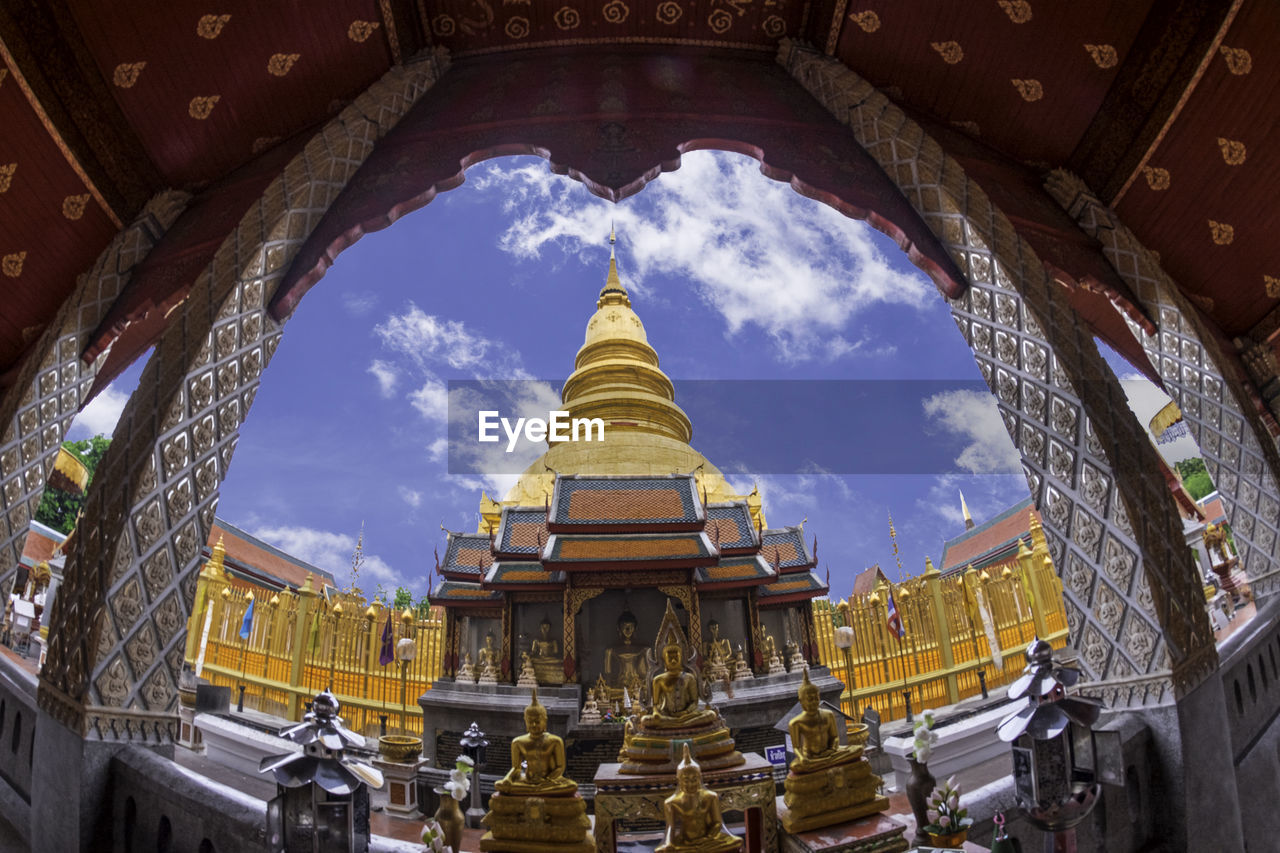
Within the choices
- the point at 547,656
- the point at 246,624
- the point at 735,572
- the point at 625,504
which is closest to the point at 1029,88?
the point at 625,504

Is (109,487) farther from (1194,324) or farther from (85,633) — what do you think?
(1194,324)

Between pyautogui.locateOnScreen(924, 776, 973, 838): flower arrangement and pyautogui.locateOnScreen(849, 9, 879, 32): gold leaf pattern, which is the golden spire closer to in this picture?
pyautogui.locateOnScreen(849, 9, 879, 32): gold leaf pattern

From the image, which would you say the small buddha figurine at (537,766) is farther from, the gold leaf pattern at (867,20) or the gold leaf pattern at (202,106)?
the gold leaf pattern at (867,20)

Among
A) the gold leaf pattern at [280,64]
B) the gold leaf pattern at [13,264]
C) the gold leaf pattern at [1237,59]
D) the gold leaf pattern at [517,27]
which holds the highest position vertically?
the gold leaf pattern at [517,27]

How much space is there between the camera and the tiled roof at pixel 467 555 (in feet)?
47.2

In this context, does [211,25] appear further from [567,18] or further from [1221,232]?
[1221,232]

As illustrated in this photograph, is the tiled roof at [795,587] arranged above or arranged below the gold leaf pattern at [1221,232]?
below

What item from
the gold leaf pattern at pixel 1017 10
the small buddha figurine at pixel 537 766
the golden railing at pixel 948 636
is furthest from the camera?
the golden railing at pixel 948 636

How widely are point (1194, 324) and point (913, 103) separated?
138 inches

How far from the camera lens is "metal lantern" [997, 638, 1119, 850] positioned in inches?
145

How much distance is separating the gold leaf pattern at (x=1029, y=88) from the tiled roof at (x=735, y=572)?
895cm

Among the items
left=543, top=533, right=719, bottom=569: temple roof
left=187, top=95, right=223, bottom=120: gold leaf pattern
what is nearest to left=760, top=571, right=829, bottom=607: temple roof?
left=543, top=533, right=719, bottom=569: temple roof

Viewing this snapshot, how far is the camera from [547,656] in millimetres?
12438

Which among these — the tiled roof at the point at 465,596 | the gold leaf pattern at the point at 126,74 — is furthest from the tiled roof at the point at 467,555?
the gold leaf pattern at the point at 126,74
